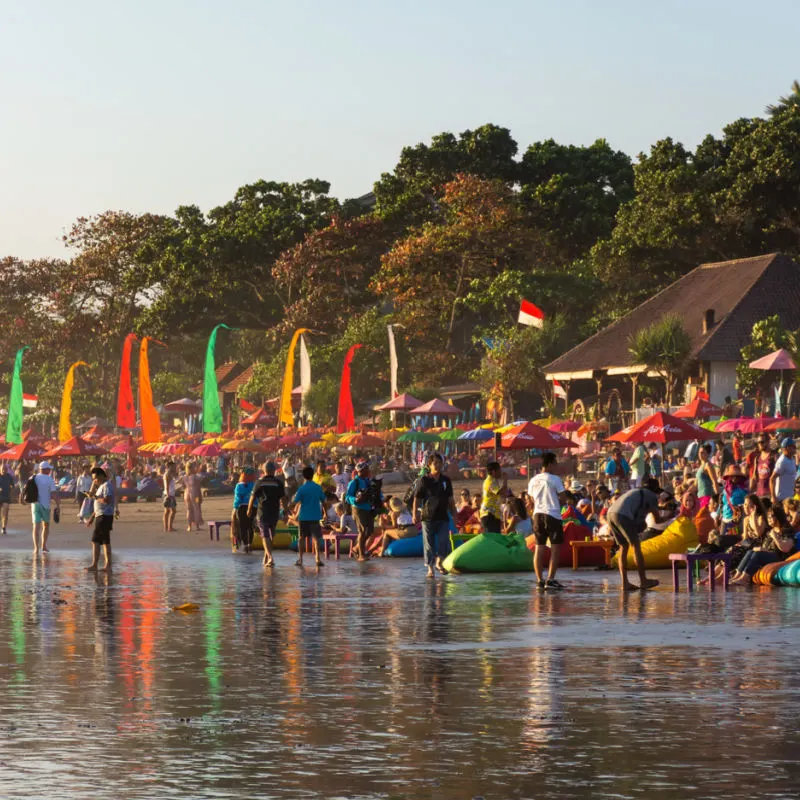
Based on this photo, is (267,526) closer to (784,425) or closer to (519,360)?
(784,425)

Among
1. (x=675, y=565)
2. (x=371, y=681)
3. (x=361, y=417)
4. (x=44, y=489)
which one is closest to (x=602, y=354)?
(x=361, y=417)

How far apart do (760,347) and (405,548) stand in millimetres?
24896

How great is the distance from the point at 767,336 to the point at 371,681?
40209 mm

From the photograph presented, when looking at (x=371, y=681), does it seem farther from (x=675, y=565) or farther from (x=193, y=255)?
(x=193, y=255)

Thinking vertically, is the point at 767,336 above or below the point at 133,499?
above

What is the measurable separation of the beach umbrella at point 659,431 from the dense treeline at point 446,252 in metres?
26.5

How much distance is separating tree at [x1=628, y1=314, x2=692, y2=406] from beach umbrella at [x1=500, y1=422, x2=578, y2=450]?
13.5 metres

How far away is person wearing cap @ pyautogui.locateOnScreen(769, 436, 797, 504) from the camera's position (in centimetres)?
2706

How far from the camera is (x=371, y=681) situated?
1155cm

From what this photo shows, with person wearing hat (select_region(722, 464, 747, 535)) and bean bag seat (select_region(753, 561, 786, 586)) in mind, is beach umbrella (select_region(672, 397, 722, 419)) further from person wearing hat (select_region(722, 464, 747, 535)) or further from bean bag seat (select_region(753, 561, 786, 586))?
bean bag seat (select_region(753, 561, 786, 586))

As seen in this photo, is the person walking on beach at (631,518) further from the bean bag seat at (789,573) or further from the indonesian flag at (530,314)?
the indonesian flag at (530,314)

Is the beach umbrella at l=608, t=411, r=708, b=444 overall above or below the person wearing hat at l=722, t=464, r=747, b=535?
above

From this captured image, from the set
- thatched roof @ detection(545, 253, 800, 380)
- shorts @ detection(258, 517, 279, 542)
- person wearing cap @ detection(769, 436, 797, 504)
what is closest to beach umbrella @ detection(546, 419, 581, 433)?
thatched roof @ detection(545, 253, 800, 380)

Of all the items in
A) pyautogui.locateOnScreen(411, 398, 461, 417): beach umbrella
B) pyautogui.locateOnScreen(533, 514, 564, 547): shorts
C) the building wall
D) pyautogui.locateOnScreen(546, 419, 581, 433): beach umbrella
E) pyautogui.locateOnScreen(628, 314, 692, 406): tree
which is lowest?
pyautogui.locateOnScreen(533, 514, 564, 547): shorts
